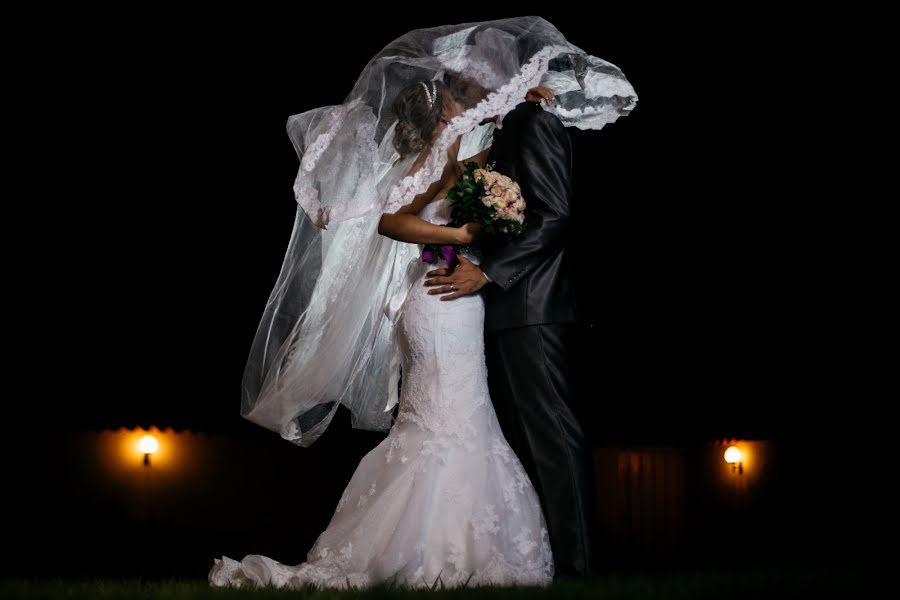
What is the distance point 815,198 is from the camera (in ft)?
25.2

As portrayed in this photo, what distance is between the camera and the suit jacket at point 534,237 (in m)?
3.27

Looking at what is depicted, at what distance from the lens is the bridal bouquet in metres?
3.14

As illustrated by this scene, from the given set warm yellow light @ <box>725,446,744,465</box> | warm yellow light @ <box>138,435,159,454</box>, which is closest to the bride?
warm yellow light @ <box>138,435,159,454</box>

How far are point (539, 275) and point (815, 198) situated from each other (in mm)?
5033

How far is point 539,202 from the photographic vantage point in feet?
10.9

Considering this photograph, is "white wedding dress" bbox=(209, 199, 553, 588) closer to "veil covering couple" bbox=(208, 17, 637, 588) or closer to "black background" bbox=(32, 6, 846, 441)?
"veil covering couple" bbox=(208, 17, 637, 588)

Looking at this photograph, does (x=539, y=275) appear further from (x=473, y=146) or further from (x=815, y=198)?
(x=815, y=198)

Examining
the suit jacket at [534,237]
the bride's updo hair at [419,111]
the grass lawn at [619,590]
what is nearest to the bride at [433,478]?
the bride's updo hair at [419,111]

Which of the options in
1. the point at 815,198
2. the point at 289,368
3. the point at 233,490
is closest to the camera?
the point at 289,368

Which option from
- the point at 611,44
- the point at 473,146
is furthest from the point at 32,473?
the point at 473,146

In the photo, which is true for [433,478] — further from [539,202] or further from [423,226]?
[539,202]

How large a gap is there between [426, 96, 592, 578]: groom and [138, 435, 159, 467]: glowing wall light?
6.93 metres

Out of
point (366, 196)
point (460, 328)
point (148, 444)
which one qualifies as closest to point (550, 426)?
point (460, 328)

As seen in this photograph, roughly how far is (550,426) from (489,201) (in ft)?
2.40
